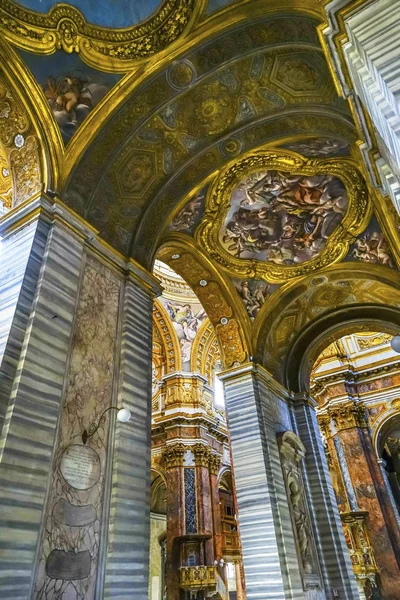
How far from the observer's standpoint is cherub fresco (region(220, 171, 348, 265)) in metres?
9.27

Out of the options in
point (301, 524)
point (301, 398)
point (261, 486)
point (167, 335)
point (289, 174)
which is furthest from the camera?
point (167, 335)

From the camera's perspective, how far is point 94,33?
6.23 metres

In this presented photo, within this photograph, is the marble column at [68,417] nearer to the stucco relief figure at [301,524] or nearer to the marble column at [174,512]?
the stucco relief figure at [301,524]

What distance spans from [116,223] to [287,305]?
6368mm

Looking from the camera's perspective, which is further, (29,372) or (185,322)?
(185,322)

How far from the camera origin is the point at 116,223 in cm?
746

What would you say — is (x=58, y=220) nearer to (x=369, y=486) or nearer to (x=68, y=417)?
(x=68, y=417)

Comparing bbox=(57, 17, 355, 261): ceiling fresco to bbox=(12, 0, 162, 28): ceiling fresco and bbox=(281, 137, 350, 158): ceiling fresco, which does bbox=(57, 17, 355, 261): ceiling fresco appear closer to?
bbox=(281, 137, 350, 158): ceiling fresco

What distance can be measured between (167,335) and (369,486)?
992 cm

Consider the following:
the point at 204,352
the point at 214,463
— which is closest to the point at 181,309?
the point at 204,352

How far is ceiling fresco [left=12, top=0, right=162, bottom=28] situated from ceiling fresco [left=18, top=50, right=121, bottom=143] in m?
0.58

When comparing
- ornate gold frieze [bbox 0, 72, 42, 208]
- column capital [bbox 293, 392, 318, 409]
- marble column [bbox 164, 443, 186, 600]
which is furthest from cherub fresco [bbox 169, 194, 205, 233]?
marble column [bbox 164, 443, 186, 600]

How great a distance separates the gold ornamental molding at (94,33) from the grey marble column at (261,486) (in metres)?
7.60

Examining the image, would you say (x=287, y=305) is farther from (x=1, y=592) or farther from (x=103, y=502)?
(x=1, y=592)
